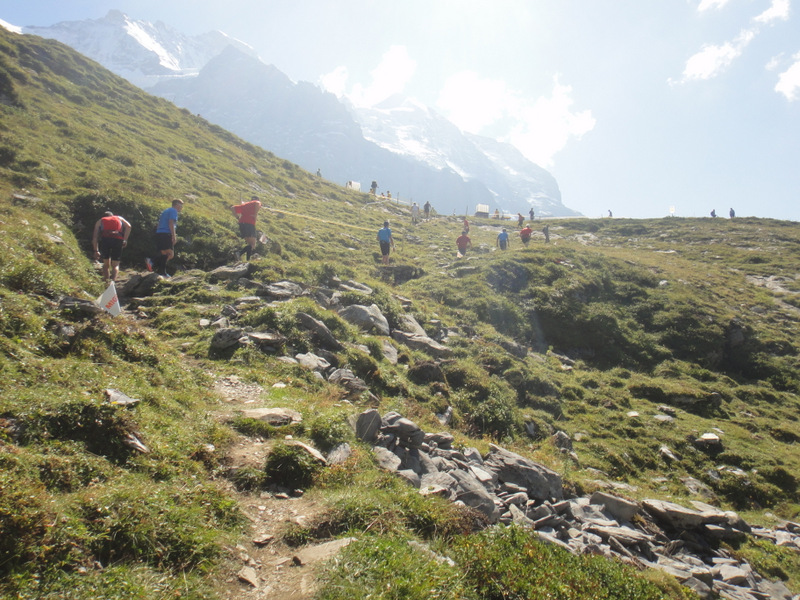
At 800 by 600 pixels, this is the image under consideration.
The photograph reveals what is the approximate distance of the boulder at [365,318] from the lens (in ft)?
43.4

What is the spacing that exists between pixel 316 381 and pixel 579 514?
5.93m

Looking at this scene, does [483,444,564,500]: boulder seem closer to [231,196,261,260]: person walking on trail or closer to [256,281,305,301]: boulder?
[256,281,305,301]: boulder

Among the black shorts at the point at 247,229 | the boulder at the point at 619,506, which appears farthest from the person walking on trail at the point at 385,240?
the boulder at the point at 619,506

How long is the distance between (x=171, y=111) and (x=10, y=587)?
148 ft

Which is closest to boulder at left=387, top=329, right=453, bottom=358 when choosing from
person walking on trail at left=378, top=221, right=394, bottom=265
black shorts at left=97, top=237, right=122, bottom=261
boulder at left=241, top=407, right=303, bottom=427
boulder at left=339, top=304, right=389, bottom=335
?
boulder at left=339, top=304, right=389, bottom=335

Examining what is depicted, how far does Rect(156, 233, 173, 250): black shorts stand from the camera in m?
13.8

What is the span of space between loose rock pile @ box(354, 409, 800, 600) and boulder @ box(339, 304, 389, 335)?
18.0ft

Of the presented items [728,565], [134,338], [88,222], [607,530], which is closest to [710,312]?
[728,565]

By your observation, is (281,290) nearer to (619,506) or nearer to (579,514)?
(579,514)

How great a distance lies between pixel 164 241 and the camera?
45.3 feet

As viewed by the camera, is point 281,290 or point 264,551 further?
point 281,290

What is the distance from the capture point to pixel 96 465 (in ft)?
14.3

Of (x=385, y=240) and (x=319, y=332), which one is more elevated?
(x=385, y=240)

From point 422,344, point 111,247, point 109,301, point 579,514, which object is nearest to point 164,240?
point 111,247
